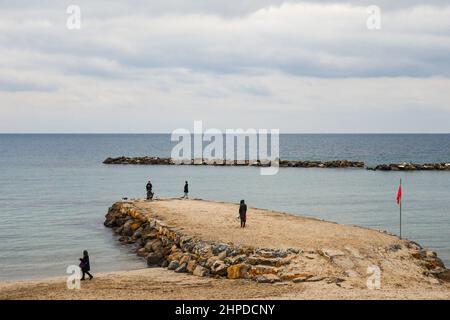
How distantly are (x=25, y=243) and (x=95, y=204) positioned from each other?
19023 millimetres

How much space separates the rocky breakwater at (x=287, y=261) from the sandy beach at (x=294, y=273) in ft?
0.19

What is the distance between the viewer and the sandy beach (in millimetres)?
22109

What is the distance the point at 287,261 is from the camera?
25078 millimetres

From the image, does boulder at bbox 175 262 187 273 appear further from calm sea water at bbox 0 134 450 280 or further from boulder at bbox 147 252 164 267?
calm sea water at bbox 0 134 450 280

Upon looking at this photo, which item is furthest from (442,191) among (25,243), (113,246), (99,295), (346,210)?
(99,295)

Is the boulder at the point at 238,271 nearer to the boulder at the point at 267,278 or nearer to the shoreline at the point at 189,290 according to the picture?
the shoreline at the point at 189,290

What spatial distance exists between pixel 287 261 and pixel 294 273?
1054 mm

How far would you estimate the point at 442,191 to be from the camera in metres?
62.9

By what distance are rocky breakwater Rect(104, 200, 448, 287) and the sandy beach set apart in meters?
0.06

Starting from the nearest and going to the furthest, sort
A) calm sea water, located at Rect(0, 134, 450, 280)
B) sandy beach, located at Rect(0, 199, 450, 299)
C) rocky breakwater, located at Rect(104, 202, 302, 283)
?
1. sandy beach, located at Rect(0, 199, 450, 299)
2. rocky breakwater, located at Rect(104, 202, 302, 283)
3. calm sea water, located at Rect(0, 134, 450, 280)
